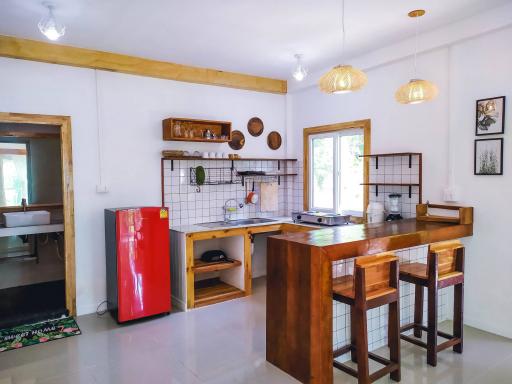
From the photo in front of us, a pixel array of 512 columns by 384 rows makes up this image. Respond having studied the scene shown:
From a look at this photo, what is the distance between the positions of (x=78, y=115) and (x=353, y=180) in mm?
3061

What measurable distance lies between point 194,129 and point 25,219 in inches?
92.4

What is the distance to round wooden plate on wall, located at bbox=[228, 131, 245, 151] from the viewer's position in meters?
4.85

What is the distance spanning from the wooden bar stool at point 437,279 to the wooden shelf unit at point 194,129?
2.56 m

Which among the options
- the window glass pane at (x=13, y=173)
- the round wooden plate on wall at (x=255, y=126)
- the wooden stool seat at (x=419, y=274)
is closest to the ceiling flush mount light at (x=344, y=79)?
the wooden stool seat at (x=419, y=274)

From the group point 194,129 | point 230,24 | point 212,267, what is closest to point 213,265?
point 212,267

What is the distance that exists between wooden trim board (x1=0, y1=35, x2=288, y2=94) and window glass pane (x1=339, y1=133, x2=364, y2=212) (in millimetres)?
1259

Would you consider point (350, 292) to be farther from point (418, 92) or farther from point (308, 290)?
point (418, 92)

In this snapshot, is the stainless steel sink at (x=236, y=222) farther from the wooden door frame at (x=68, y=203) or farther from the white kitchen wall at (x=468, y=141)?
the white kitchen wall at (x=468, y=141)

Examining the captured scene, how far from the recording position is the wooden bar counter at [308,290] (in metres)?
2.39

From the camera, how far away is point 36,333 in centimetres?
338

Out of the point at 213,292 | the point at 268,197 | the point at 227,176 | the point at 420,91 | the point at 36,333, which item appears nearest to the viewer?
the point at 420,91

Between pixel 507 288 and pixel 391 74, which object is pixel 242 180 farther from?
pixel 507 288

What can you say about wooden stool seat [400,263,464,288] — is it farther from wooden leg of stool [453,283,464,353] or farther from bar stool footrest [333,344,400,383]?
bar stool footrest [333,344,400,383]

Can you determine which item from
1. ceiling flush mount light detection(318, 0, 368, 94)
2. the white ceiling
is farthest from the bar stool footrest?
the white ceiling
